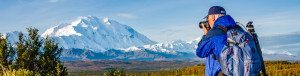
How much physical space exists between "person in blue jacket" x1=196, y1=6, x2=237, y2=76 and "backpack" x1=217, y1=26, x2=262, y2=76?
225 mm

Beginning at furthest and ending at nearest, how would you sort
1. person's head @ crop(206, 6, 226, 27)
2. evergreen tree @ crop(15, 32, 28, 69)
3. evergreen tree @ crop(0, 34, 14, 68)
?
evergreen tree @ crop(15, 32, 28, 69) < evergreen tree @ crop(0, 34, 14, 68) < person's head @ crop(206, 6, 226, 27)

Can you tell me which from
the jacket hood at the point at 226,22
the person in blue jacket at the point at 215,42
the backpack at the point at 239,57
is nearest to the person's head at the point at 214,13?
the person in blue jacket at the point at 215,42

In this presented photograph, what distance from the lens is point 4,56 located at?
75.8m

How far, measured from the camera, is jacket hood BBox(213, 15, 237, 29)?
464 inches

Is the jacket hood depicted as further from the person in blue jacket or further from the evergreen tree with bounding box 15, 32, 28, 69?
the evergreen tree with bounding box 15, 32, 28, 69

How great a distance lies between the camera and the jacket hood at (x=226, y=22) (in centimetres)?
1178

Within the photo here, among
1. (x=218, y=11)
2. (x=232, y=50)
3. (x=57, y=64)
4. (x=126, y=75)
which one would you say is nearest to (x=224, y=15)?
(x=218, y=11)

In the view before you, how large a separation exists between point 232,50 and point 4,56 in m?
68.1

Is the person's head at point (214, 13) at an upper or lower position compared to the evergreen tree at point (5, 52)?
lower

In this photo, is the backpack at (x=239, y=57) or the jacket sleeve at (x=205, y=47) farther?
the jacket sleeve at (x=205, y=47)

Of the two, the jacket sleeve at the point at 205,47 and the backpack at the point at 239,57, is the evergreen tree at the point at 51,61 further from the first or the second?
the backpack at the point at 239,57

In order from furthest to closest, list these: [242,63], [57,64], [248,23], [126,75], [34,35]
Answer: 1. [34,35]
2. [57,64]
3. [126,75]
4. [248,23]
5. [242,63]

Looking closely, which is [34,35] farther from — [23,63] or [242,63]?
[242,63]

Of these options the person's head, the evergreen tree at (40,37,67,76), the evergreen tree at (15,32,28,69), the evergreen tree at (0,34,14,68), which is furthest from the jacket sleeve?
the evergreen tree at (15,32,28,69)
